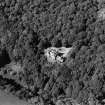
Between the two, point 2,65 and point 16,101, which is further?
point 2,65

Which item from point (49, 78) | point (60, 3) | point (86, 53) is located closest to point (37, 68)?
point (49, 78)

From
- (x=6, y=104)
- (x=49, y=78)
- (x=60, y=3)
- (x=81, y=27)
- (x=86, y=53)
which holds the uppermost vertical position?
(x=60, y=3)

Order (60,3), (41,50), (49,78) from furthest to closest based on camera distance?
(60,3) < (41,50) < (49,78)

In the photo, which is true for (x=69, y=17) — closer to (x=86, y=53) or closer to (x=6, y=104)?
(x=86, y=53)

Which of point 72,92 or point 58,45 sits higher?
point 58,45

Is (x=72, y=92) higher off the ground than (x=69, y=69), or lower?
lower

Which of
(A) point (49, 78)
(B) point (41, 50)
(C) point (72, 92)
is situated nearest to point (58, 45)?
(B) point (41, 50)

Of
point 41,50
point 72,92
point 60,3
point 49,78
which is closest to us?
point 72,92

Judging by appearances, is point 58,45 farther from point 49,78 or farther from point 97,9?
point 97,9

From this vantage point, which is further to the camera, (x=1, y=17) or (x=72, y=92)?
(x=1, y=17)
